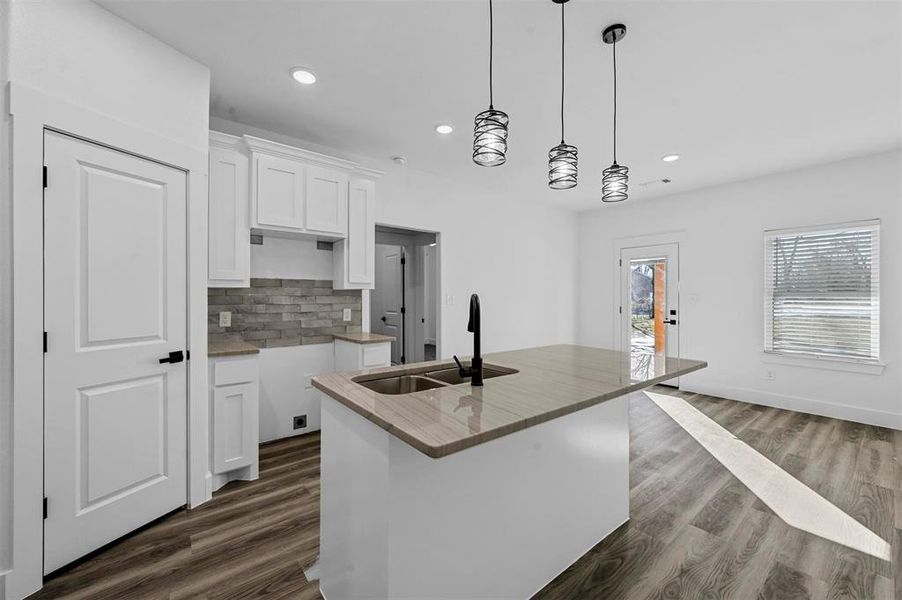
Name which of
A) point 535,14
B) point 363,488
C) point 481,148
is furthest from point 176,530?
point 535,14

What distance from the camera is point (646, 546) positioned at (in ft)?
6.47

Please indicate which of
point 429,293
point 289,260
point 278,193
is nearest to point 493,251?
point 429,293

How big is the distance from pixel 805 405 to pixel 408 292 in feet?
15.4

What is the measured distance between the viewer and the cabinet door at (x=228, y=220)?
2.67 m

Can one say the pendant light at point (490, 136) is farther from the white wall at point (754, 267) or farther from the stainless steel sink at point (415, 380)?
the white wall at point (754, 267)

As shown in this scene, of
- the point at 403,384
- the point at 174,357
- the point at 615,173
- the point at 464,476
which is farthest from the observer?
the point at 174,357

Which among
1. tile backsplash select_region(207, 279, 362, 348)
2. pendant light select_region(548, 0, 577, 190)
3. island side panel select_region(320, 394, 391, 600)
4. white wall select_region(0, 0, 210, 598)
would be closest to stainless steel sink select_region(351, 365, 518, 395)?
island side panel select_region(320, 394, 391, 600)

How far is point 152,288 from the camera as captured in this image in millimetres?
2123

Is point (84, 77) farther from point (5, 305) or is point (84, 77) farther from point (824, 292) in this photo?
point (824, 292)

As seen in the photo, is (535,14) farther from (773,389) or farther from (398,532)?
(773,389)

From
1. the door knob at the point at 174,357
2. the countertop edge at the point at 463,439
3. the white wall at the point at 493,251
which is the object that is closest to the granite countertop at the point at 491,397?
the countertop edge at the point at 463,439

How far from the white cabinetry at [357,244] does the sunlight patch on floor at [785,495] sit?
129 inches

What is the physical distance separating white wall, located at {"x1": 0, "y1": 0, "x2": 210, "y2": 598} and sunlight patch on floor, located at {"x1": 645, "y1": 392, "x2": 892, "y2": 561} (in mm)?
3822

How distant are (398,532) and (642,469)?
7.74 ft
